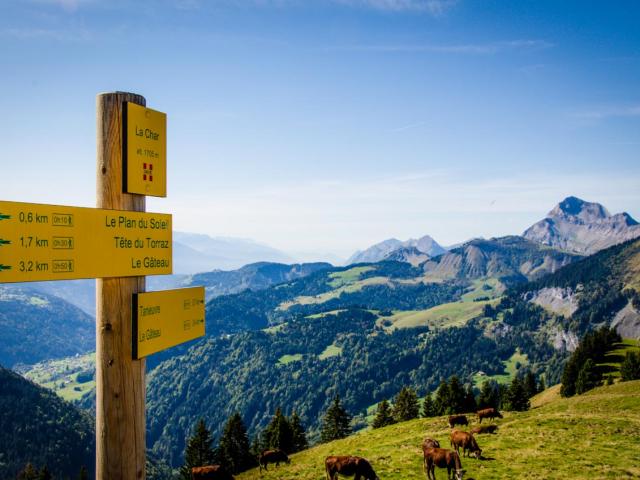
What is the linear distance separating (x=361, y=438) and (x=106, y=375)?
145 ft

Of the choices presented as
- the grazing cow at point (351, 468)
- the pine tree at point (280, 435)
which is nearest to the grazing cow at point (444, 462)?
the grazing cow at point (351, 468)

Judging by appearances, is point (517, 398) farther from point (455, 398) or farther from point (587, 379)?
point (587, 379)

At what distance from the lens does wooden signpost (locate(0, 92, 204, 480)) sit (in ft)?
19.8

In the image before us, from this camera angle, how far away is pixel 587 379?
83.8 m

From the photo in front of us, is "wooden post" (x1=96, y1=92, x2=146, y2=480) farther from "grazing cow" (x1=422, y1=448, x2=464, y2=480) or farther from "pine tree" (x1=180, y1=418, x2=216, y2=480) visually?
"pine tree" (x1=180, y1=418, x2=216, y2=480)

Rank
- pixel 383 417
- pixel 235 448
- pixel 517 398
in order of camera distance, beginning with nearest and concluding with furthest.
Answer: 1. pixel 235 448
2. pixel 517 398
3. pixel 383 417

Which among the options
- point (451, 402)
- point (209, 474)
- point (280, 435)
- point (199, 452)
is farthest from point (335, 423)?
point (209, 474)

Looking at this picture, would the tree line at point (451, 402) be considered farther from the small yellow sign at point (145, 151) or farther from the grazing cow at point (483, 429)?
the small yellow sign at point (145, 151)

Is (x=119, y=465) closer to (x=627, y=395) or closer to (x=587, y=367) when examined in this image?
(x=627, y=395)

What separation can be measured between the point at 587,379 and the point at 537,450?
68.6 metres

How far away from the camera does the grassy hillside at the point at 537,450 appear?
23781 mm

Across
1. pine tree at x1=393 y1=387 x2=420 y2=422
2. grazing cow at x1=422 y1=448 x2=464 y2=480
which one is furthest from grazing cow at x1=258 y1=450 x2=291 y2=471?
pine tree at x1=393 y1=387 x2=420 y2=422

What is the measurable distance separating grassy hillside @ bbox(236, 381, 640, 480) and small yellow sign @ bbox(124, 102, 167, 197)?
938 inches

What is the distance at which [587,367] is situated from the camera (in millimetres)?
86375
